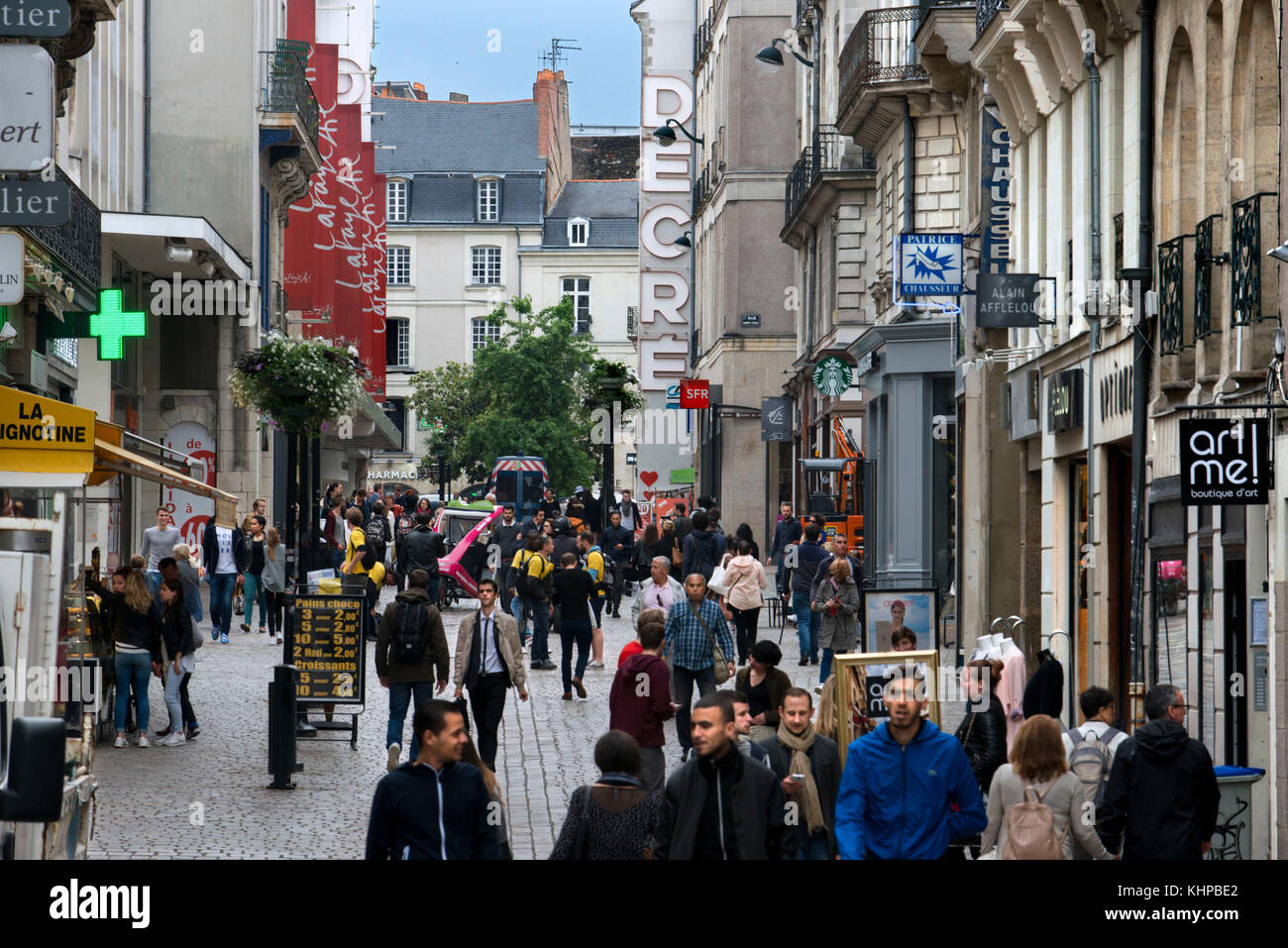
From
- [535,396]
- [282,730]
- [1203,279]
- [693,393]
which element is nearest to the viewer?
[282,730]

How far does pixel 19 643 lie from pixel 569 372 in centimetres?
7136

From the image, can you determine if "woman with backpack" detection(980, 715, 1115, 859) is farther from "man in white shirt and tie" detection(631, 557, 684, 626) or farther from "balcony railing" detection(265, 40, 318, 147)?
"balcony railing" detection(265, 40, 318, 147)

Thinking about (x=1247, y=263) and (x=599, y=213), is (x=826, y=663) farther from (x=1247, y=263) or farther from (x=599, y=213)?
(x=599, y=213)

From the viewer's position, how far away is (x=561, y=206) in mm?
98438

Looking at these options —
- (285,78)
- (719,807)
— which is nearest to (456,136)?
(285,78)

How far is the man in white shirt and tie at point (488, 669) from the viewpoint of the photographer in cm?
1599

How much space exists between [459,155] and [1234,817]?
89.3 m

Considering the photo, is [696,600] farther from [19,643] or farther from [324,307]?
[324,307]

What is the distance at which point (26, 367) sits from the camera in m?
23.6

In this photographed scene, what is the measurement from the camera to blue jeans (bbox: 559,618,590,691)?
21.4 meters

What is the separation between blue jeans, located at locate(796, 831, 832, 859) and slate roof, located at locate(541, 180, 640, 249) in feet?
287

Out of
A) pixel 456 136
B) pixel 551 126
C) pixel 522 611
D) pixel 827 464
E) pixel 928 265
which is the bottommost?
pixel 522 611

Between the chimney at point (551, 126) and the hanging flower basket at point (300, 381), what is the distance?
75.8 m
